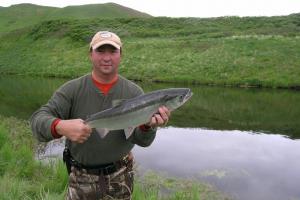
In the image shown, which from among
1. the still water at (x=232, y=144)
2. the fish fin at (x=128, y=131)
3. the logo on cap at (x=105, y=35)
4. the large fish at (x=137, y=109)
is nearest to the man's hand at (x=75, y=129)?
the large fish at (x=137, y=109)

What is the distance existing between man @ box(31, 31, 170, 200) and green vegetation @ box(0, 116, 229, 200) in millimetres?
1382

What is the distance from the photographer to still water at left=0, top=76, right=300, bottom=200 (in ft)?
44.1

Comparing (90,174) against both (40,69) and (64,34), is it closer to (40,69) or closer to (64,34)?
(40,69)

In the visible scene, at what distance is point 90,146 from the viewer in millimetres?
5398

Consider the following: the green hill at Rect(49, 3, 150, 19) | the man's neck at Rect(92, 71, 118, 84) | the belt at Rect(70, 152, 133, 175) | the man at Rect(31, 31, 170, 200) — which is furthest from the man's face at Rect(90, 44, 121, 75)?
the green hill at Rect(49, 3, 150, 19)

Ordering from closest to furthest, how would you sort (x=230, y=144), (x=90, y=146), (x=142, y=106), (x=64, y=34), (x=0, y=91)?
(x=142, y=106)
(x=90, y=146)
(x=230, y=144)
(x=0, y=91)
(x=64, y=34)

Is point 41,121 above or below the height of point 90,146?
above

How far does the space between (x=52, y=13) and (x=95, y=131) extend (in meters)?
109

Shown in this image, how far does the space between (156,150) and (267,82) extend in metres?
24.1

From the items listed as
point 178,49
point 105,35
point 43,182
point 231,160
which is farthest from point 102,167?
point 178,49

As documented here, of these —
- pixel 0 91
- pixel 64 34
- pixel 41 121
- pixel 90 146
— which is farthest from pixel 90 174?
pixel 64 34

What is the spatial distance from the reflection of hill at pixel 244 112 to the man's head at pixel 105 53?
16.3 meters

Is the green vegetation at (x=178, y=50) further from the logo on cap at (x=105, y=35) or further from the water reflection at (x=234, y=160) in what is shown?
the logo on cap at (x=105, y=35)

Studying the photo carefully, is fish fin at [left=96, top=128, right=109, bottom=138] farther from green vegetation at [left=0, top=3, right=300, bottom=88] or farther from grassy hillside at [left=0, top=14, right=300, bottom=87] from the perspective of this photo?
grassy hillside at [left=0, top=14, right=300, bottom=87]
